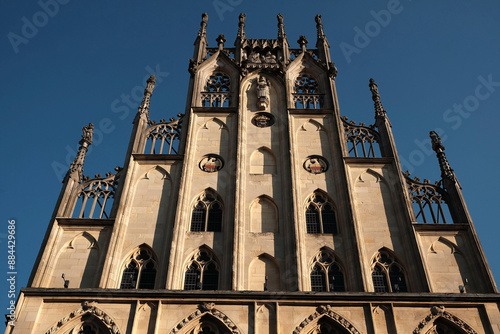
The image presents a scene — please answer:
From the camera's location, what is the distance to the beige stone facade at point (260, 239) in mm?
15305

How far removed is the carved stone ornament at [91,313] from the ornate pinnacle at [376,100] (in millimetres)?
13038

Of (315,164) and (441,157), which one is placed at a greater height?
(441,157)

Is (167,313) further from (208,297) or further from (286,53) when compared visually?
(286,53)

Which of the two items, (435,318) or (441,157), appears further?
(441,157)

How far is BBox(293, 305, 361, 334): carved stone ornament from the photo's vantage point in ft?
49.0

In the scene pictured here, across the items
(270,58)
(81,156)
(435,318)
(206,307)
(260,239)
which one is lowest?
(435,318)

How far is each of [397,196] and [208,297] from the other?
A: 760cm

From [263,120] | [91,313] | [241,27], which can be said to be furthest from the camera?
[241,27]

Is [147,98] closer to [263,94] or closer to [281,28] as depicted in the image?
[263,94]

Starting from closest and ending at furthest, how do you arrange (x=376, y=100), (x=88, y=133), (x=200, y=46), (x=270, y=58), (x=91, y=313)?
(x=91, y=313) → (x=88, y=133) → (x=376, y=100) → (x=270, y=58) → (x=200, y=46)

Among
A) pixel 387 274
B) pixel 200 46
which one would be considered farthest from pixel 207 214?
pixel 200 46

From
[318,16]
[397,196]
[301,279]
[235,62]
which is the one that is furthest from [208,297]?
[318,16]

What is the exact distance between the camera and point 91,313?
1531 cm

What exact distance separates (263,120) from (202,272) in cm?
757
